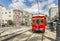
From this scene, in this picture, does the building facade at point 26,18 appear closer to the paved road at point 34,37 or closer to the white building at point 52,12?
the paved road at point 34,37

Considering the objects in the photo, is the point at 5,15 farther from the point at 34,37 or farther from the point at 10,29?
the point at 34,37

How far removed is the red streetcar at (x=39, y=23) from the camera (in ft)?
10.9

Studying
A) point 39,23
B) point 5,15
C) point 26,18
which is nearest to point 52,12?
point 39,23

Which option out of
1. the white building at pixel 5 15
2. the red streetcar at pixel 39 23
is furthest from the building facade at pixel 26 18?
the white building at pixel 5 15

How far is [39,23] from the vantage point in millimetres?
3365

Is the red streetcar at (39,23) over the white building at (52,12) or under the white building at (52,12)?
under

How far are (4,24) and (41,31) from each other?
24.8 inches

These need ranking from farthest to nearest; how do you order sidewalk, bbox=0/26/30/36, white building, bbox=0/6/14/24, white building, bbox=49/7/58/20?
sidewalk, bbox=0/26/30/36
white building, bbox=0/6/14/24
white building, bbox=49/7/58/20

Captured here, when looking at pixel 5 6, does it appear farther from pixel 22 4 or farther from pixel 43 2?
pixel 43 2

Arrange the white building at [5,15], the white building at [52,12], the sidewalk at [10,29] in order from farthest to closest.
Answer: the sidewalk at [10,29], the white building at [5,15], the white building at [52,12]

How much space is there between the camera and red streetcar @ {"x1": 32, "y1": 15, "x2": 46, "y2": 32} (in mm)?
3320

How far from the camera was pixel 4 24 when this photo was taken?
3.35m

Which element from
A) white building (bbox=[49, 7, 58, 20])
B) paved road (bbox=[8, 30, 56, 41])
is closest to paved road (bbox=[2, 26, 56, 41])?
paved road (bbox=[8, 30, 56, 41])

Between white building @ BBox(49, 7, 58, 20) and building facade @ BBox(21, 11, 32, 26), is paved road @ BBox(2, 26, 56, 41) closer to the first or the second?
building facade @ BBox(21, 11, 32, 26)
